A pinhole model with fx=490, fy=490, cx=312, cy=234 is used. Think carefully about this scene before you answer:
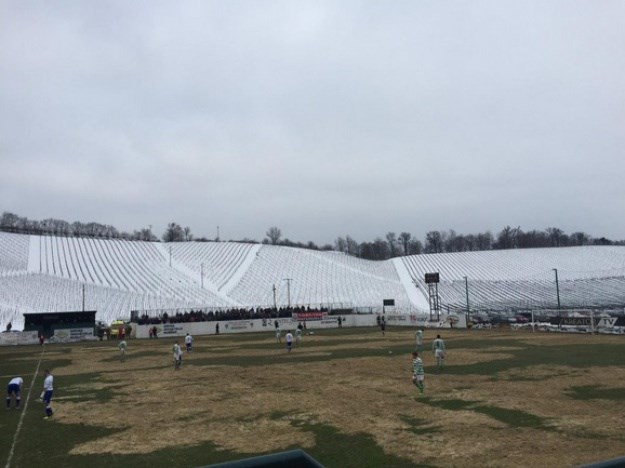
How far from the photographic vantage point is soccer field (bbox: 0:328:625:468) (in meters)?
12.0

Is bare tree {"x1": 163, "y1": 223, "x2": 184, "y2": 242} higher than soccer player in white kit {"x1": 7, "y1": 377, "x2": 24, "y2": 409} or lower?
higher

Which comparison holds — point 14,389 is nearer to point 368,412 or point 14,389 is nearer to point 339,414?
point 339,414

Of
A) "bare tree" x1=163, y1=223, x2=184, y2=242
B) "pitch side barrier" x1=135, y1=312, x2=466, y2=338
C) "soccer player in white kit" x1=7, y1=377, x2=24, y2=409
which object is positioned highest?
"bare tree" x1=163, y1=223, x2=184, y2=242

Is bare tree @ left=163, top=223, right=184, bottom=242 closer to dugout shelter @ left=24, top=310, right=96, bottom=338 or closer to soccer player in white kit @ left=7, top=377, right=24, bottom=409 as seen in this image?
dugout shelter @ left=24, top=310, right=96, bottom=338

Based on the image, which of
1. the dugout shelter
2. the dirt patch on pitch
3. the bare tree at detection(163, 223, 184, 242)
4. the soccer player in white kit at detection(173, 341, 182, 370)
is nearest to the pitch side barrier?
the dugout shelter

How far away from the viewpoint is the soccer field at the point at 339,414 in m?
12.0

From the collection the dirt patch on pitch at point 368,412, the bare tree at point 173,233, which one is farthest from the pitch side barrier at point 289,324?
the bare tree at point 173,233

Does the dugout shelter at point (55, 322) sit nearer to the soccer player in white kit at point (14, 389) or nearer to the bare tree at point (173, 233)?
the soccer player in white kit at point (14, 389)

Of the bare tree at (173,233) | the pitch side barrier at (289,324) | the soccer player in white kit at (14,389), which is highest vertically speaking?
the bare tree at (173,233)

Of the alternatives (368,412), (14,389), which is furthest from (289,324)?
(368,412)

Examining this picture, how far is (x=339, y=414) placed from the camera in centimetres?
1605

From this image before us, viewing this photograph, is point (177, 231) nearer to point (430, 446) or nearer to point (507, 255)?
point (507, 255)

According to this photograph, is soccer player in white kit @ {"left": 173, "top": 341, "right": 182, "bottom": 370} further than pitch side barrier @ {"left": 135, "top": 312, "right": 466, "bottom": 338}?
No

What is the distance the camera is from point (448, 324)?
204 ft
